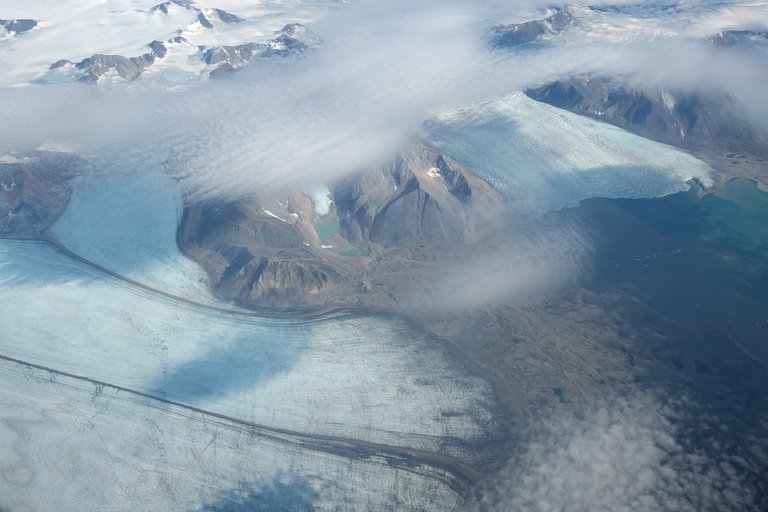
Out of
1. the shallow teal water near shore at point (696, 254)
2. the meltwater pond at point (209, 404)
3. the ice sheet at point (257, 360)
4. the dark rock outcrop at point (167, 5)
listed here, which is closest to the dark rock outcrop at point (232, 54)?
the dark rock outcrop at point (167, 5)

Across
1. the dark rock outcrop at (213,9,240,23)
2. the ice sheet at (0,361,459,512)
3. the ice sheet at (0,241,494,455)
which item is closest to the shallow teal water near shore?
the ice sheet at (0,241,494,455)

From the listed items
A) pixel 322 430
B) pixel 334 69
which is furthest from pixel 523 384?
pixel 334 69

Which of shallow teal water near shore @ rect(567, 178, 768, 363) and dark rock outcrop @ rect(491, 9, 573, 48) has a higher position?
dark rock outcrop @ rect(491, 9, 573, 48)

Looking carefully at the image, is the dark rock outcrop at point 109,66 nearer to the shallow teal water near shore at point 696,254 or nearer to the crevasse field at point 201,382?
the crevasse field at point 201,382

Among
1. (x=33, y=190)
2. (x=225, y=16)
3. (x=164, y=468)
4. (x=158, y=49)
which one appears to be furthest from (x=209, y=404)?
(x=225, y=16)

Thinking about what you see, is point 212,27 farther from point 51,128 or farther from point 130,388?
point 130,388

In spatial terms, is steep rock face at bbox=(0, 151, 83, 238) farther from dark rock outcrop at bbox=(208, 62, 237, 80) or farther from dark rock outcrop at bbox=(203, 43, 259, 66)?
dark rock outcrop at bbox=(203, 43, 259, 66)
